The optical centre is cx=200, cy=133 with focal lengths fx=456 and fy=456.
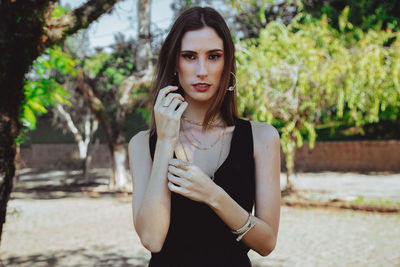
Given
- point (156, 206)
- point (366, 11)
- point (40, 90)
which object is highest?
point (366, 11)

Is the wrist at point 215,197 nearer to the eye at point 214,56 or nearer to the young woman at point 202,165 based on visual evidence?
the young woman at point 202,165

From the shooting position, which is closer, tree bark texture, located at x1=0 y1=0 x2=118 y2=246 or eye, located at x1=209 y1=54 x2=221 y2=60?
eye, located at x1=209 y1=54 x2=221 y2=60

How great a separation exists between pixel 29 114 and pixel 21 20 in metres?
1.00

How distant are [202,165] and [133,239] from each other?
7.62 m

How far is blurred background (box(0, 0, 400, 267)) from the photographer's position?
379 cm

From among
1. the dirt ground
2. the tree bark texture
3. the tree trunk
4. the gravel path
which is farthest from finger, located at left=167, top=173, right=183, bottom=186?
the tree trunk

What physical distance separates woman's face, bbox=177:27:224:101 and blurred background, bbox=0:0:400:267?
2.15m

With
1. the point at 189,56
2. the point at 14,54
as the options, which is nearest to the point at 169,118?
the point at 189,56

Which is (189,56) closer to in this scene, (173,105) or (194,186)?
(173,105)

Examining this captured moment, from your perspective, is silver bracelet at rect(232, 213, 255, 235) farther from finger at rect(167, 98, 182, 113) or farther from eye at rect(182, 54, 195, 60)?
eye at rect(182, 54, 195, 60)

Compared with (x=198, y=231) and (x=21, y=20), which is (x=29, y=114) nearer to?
(x=21, y=20)

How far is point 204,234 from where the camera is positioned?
1.72m

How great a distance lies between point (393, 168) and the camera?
23.1m

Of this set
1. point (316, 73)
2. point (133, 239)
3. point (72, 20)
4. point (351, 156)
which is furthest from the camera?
point (351, 156)
